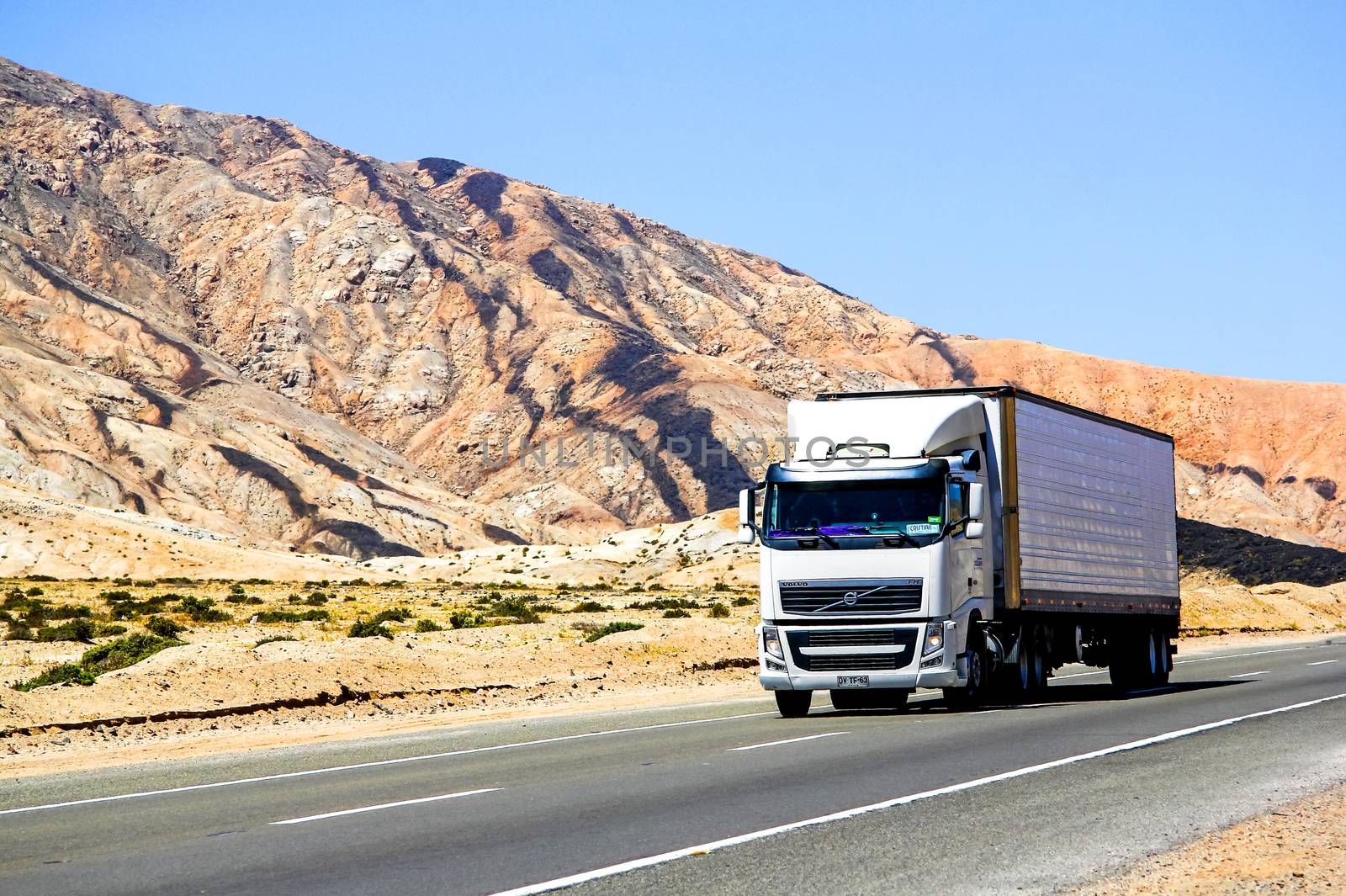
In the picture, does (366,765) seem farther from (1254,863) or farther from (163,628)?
(163,628)

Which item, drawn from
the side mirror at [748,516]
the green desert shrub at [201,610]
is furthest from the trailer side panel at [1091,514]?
the green desert shrub at [201,610]

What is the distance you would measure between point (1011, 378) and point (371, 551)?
85.3 metres

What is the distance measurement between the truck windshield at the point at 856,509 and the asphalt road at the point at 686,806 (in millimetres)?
2540

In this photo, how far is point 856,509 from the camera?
65.6 ft

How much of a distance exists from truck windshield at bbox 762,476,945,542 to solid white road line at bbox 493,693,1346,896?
4.22 meters

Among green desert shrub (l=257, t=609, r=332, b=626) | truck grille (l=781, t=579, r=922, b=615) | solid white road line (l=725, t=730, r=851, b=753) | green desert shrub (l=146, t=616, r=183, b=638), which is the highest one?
truck grille (l=781, t=579, r=922, b=615)

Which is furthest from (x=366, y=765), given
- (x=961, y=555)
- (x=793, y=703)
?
(x=961, y=555)

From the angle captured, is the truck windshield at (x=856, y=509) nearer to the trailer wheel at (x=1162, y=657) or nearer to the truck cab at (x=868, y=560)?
the truck cab at (x=868, y=560)

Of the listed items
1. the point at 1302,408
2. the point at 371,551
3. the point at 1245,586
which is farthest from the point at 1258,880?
the point at 1302,408

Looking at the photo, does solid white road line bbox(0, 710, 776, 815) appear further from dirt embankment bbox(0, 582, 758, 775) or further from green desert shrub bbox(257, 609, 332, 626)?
green desert shrub bbox(257, 609, 332, 626)

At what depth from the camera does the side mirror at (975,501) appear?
19.9 m

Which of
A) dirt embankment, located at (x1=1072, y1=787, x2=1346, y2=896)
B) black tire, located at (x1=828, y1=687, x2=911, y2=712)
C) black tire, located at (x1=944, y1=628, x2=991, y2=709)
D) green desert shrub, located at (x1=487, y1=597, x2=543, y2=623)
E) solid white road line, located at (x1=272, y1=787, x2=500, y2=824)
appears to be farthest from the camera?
green desert shrub, located at (x1=487, y1=597, x2=543, y2=623)

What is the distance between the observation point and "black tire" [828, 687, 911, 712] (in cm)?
2300

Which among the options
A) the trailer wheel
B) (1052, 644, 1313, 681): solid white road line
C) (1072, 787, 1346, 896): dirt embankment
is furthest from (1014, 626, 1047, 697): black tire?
(1072, 787, 1346, 896): dirt embankment
